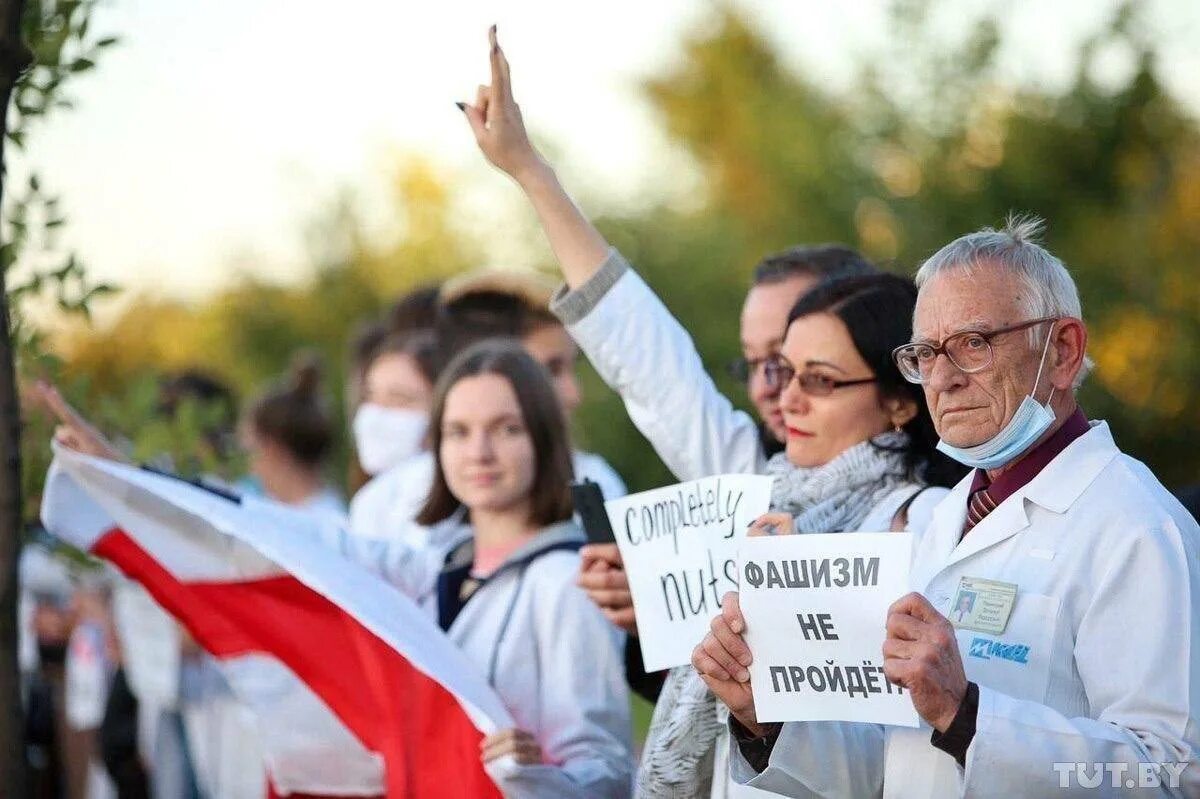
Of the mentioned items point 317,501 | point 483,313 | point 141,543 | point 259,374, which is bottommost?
point 141,543

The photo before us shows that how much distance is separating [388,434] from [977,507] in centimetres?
429

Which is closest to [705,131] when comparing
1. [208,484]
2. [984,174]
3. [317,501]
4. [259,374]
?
[259,374]

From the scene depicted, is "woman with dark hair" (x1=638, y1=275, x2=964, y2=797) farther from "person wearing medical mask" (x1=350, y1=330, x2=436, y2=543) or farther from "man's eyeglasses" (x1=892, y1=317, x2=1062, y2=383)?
"person wearing medical mask" (x1=350, y1=330, x2=436, y2=543)

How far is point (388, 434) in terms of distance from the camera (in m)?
7.32

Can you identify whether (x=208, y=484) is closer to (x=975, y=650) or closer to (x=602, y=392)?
(x=975, y=650)

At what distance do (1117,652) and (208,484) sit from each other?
3.15m

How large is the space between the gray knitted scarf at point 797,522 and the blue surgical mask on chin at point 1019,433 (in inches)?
25.0

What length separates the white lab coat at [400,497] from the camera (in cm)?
628

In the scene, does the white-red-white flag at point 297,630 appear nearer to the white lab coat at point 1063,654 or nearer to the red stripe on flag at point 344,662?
the red stripe on flag at point 344,662

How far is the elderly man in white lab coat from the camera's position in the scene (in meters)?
2.90

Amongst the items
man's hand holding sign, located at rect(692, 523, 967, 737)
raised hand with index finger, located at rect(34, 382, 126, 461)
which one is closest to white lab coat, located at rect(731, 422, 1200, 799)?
man's hand holding sign, located at rect(692, 523, 967, 737)

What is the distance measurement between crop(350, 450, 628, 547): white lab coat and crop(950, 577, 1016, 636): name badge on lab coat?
2.94m

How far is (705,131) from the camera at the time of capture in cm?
3772

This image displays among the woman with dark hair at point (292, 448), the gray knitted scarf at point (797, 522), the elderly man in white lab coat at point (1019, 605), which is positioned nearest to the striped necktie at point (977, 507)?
the elderly man in white lab coat at point (1019, 605)
